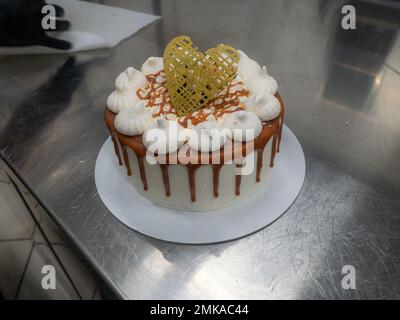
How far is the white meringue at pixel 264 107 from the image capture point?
107cm

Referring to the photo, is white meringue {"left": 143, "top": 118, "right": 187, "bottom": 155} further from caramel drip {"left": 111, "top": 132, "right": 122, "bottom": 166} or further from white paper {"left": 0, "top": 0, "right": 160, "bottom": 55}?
white paper {"left": 0, "top": 0, "right": 160, "bottom": 55}

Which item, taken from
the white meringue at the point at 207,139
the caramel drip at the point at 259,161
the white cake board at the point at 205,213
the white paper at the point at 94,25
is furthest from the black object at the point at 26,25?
the caramel drip at the point at 259,161

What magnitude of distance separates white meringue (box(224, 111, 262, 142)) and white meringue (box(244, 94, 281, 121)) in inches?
1.7

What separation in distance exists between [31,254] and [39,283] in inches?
5.7

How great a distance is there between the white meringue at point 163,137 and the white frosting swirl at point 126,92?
19 cm

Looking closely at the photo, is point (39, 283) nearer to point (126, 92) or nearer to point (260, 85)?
point (126, 92)

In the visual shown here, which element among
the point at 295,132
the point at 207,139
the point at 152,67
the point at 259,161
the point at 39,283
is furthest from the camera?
the point at 295,132

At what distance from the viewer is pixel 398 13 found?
7.50ft

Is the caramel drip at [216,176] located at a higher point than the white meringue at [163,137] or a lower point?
lower

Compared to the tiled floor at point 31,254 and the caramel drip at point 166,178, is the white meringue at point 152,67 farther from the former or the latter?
the tiled floor at point 31,254

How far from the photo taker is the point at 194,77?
42.3 inches

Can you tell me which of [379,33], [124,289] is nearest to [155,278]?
[124,289]

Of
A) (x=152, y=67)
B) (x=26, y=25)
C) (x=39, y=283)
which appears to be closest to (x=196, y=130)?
(x=152, y=67)
